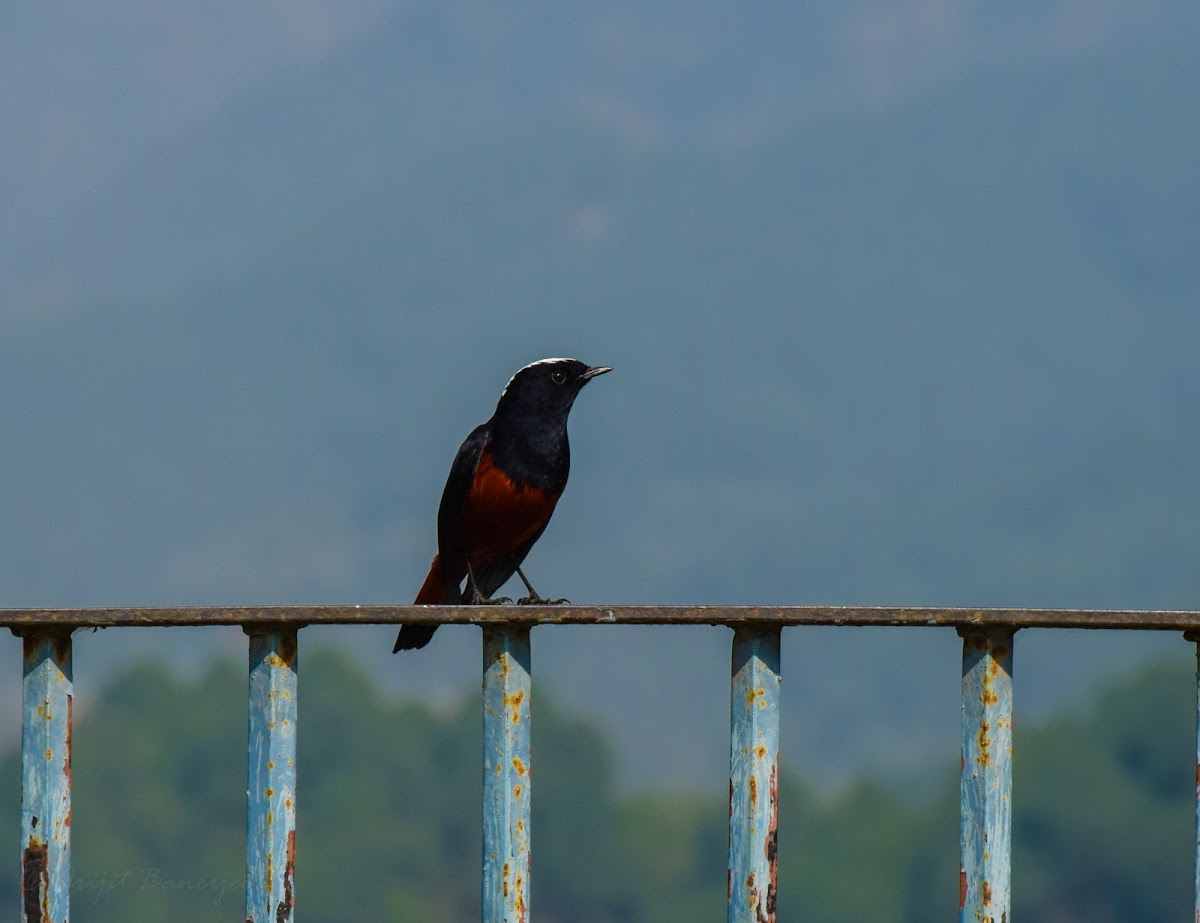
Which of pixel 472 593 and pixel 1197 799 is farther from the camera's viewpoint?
pixel 472 593

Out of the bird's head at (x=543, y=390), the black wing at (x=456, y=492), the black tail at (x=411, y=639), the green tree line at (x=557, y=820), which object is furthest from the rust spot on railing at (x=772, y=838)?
the green tree line at (x=557, y=820)

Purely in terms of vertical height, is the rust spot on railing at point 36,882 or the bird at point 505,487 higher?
the bird at point 505,487

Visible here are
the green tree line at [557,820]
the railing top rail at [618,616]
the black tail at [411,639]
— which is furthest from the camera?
the green tree line at [557,820]

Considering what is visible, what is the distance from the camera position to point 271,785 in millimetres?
3824

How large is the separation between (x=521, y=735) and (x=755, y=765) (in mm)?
532

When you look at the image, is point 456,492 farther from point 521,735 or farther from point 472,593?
point 521,735

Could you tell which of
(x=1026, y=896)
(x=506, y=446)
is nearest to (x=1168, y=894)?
(x=1026, y=896)

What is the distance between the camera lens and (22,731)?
3953mm

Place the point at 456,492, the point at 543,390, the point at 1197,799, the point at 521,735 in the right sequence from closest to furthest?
1. the point at 521,735
2. the point at 1197,799
3. the point at 456,492
4. the point at 543,390

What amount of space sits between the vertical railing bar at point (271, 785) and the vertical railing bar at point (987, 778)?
1.54 m

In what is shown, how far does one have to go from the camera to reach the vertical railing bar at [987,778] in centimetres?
384

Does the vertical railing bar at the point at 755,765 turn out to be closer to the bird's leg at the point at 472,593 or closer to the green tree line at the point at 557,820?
the bird's leg at the point at 472,593

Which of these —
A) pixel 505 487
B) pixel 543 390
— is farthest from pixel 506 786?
pixel 543 390

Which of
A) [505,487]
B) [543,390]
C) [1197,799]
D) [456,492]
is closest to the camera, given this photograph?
[1197,799]
